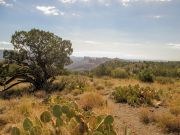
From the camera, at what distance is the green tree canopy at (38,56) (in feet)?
60.7

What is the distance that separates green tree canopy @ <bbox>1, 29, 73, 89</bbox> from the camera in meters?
18.5

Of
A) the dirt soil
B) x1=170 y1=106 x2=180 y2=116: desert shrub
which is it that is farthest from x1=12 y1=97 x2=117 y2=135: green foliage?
x1=170 y1=106 x2=180 y2=116: desert shrub

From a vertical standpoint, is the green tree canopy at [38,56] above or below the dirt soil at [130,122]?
above

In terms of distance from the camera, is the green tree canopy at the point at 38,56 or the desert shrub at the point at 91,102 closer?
the desert shrub at the point at 91,102

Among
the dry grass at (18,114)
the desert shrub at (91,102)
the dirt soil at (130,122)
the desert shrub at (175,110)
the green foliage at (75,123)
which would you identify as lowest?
the dry grass at (18,114)

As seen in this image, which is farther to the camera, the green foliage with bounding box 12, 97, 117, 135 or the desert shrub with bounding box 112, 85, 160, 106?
the desert shrub with bounding box 112, 85, 160, 106

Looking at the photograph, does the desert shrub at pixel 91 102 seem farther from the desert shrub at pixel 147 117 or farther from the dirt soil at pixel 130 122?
the desert shrub at pixel 147 117

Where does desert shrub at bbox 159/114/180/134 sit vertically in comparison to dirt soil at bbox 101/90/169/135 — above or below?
above

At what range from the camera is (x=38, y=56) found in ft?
63.2

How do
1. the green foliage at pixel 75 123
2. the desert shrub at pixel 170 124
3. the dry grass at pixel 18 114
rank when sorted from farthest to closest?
the dry grass at pixel 18 114, the desert shrub at pixel 170 124, the green foliage at pixel 75 123

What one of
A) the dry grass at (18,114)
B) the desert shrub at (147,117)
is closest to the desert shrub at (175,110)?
the desert shrub at (147,117)

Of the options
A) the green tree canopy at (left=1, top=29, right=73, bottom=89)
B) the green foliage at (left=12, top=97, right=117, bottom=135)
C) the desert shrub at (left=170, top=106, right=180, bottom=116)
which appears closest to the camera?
the green foliage at (left=12, top=97, right=117, bottom=135)

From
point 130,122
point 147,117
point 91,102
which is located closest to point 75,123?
point 130,122

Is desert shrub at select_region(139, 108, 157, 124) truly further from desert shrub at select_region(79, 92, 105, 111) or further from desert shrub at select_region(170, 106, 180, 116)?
desert shrub at select_region(79, 92, 105, 111)
